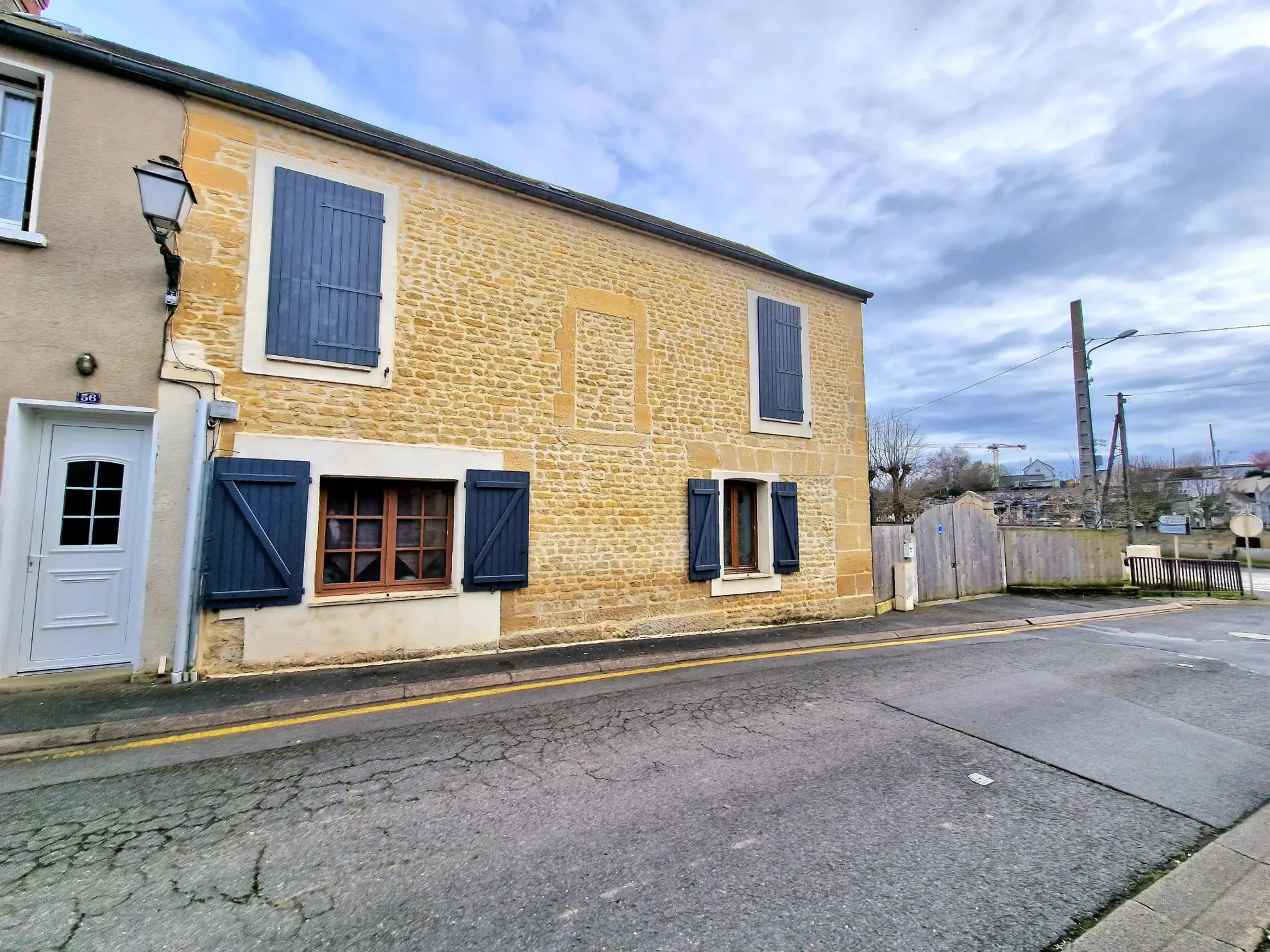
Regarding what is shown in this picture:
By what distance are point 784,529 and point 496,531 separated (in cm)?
494

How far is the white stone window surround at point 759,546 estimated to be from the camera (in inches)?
337

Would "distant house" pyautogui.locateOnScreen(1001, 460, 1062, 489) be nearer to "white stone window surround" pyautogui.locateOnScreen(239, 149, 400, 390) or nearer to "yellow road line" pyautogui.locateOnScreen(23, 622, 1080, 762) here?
"yellow road line" pyautogui.locateOnScreen(23, 622, 1080, 762)

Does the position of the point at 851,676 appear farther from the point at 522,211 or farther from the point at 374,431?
the point at 522,211

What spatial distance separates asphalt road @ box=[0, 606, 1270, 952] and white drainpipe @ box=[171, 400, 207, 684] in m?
1.64

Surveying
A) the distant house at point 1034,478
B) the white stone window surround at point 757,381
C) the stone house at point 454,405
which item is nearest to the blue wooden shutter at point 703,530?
the stone house at point 454,405

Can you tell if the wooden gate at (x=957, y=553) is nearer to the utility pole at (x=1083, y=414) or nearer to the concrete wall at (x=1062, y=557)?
the concrete wall at (x=1062, y=557)

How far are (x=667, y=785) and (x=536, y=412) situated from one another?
509 cm

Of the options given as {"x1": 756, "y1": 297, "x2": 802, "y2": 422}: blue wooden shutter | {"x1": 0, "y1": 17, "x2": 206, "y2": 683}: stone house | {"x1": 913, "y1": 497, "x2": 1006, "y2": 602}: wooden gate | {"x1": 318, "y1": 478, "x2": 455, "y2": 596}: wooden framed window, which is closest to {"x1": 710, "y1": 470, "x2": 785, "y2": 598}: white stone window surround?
{"x1": 756, "y1": 297, "x2": 802, "y2": 422}: blue wooden shutter

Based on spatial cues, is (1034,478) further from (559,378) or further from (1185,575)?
(559,378)

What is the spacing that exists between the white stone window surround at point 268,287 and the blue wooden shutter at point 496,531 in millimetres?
1670

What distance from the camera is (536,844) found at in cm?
274

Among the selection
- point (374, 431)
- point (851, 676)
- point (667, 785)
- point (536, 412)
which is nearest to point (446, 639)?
point (374, 431)

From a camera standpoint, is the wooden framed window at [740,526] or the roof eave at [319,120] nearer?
the roof eave at [319,120]

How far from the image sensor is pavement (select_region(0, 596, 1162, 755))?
4.16 meters
